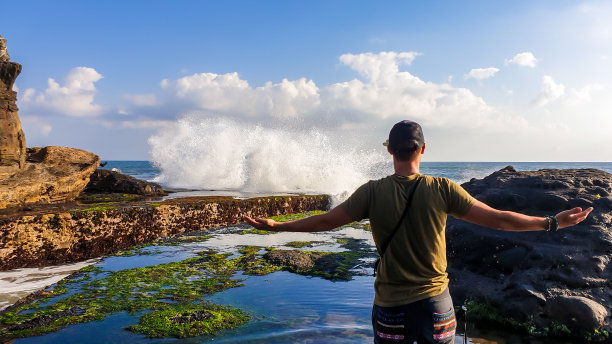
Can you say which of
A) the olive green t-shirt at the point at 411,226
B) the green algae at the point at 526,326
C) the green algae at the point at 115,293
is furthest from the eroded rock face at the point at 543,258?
the green algae at the point at 115,293

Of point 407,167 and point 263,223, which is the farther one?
point 263,223

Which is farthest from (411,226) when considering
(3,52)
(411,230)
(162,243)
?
(3,52)

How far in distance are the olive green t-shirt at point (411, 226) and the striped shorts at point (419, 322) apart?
42 mm

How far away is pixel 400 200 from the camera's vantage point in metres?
2.39

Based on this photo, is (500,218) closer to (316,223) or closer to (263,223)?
(316,223)

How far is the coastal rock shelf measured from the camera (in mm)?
7203

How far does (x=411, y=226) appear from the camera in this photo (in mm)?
2406

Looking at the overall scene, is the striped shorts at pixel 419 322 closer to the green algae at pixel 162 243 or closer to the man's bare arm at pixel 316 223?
the man's bare arm at pixel 316 223

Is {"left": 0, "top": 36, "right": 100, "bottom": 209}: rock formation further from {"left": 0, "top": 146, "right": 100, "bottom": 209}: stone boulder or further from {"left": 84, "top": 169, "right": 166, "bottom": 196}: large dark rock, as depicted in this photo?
{"left": 84, "top": 169, "right": 166, "bottom": 196}: large dark rock

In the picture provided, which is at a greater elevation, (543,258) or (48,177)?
(48,177)

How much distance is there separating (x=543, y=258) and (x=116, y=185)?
1434 centimetres

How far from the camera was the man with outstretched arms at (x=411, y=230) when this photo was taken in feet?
7.82

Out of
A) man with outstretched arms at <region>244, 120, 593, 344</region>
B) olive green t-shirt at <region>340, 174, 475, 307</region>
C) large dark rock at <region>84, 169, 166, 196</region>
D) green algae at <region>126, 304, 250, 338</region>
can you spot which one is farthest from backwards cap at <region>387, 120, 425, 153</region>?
large dark rock at <region>84, 169, 166, 196</region>

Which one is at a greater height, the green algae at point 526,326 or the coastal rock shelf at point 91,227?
the coastal rock shelf at point 91,227
